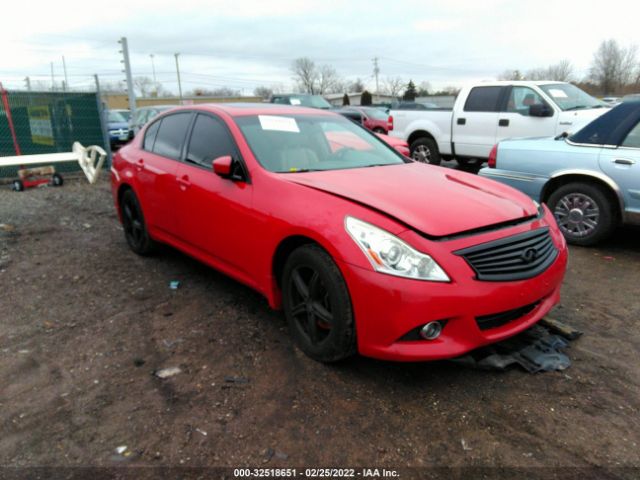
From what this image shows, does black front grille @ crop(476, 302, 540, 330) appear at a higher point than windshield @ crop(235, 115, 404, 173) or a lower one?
lower

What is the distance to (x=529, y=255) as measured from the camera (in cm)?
272

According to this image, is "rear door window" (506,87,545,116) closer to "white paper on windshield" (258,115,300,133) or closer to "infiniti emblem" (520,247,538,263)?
"white paper on windshield" (258,115,300,133)

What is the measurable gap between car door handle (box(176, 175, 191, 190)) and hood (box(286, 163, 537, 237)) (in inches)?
44.2

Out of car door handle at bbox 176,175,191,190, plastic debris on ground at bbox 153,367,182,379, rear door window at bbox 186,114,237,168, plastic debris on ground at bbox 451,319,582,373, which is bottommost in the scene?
plastic debris on ground at bbox 153,367,182,379

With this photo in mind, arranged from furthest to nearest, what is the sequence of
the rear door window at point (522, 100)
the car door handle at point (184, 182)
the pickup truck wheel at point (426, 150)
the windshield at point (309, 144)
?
the pickup truck wheel at point (426, 150) → the rear door window at point (522, 100) → the car door handle at point (184, 182) → the windshield at point (309, 144)

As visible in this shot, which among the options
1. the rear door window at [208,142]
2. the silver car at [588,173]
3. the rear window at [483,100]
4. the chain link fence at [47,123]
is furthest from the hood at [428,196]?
the chain link fence at [47,123]

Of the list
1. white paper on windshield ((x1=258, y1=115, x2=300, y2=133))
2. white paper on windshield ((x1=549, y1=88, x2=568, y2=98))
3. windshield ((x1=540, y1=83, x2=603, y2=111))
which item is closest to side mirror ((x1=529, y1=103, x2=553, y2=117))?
windshield ((x1=540, y1=83, x2=603, y2=111))

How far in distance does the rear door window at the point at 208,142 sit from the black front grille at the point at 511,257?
1.95 metres

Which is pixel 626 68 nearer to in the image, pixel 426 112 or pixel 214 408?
pixel 426 112

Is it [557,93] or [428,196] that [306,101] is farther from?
[428,196]

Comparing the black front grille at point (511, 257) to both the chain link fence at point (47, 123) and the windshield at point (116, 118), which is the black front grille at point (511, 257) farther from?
the windshield at point (116, 118)

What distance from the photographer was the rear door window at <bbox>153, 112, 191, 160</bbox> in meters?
4.31

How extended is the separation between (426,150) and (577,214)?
5287mm

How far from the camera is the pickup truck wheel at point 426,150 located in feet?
32.7
